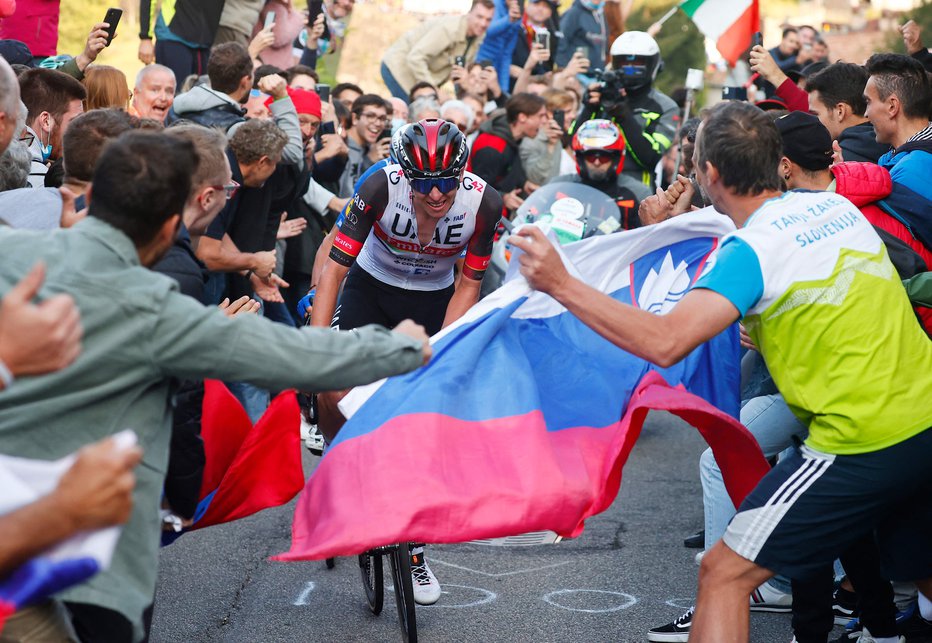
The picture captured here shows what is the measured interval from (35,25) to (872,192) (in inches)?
280

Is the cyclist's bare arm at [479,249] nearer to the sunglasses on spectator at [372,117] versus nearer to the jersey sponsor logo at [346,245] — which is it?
the jersey sponsor logo at [346,245]

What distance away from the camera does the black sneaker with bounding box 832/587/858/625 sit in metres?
5.46

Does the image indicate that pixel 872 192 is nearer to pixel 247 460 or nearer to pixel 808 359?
pixel 808 359

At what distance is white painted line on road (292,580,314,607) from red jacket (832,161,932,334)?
3196 mm

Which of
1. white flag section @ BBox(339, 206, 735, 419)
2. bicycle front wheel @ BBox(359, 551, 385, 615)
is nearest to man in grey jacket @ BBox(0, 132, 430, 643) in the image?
white flag section @ BBox(339, 206, 735, 419)

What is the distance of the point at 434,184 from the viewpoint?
5637 mm

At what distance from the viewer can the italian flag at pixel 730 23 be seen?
1099 cm

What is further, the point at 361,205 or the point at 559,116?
the point at 559,116

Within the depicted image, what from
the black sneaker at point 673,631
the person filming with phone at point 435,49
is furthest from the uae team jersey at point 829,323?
the person filming with phone at point 435,49

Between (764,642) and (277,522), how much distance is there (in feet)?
10.2

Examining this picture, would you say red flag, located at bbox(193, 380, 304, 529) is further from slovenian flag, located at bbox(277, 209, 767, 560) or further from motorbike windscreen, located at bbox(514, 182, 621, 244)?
motorbike windscreen, located at bbox(514, 182, 621, 244)

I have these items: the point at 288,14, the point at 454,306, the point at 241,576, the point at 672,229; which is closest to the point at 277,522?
the point at 241,576

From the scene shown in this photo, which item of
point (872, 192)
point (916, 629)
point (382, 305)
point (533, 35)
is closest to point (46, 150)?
point (382, 305)

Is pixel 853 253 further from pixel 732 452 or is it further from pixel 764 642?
pixel 764 642
